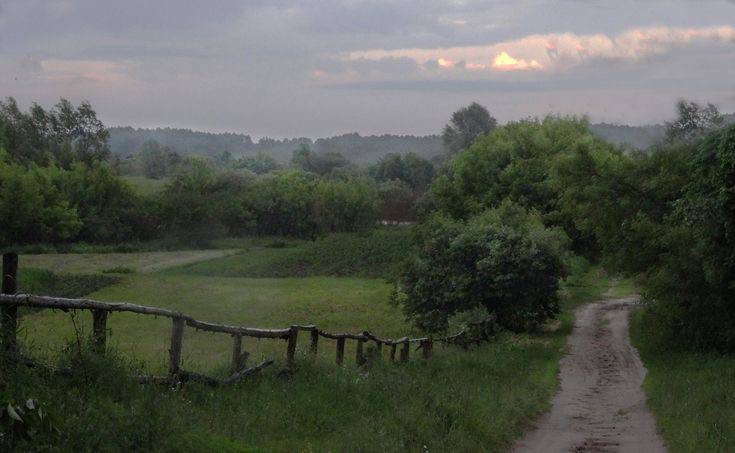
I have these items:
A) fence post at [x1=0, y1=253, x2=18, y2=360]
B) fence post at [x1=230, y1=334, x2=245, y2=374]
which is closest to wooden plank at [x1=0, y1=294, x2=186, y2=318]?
fence post at [x1=0, y1=253, x2=18, y2=360]

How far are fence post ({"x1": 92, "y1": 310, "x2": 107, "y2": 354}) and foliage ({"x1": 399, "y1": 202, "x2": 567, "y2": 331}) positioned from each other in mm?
24044

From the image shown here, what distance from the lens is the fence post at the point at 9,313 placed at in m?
8.12

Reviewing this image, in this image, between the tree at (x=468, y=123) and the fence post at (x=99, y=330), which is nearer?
the fence post at (x=99, y=330)

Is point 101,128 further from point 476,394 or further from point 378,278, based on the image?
point 476,394

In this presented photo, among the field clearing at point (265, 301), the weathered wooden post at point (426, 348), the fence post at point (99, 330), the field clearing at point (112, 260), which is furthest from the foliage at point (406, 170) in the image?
the fence post at point (99, 330)

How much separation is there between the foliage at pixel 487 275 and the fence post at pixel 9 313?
25.1 metres

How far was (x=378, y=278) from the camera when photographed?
65.1 metres

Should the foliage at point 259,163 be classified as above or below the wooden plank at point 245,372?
above

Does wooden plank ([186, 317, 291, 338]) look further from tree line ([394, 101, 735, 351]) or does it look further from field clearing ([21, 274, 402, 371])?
tree line ([394, 101, 735, 351])

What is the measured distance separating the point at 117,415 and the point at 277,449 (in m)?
2.14

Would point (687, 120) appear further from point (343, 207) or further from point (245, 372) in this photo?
point (343, 207)

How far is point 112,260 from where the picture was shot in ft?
184

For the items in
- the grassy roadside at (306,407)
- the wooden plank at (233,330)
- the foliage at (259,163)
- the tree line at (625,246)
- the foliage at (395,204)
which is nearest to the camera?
the grassy roadside at (306,407)

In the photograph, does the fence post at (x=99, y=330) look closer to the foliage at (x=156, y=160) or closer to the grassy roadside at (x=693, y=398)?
the grassy roadside at (x=693, y=398)
